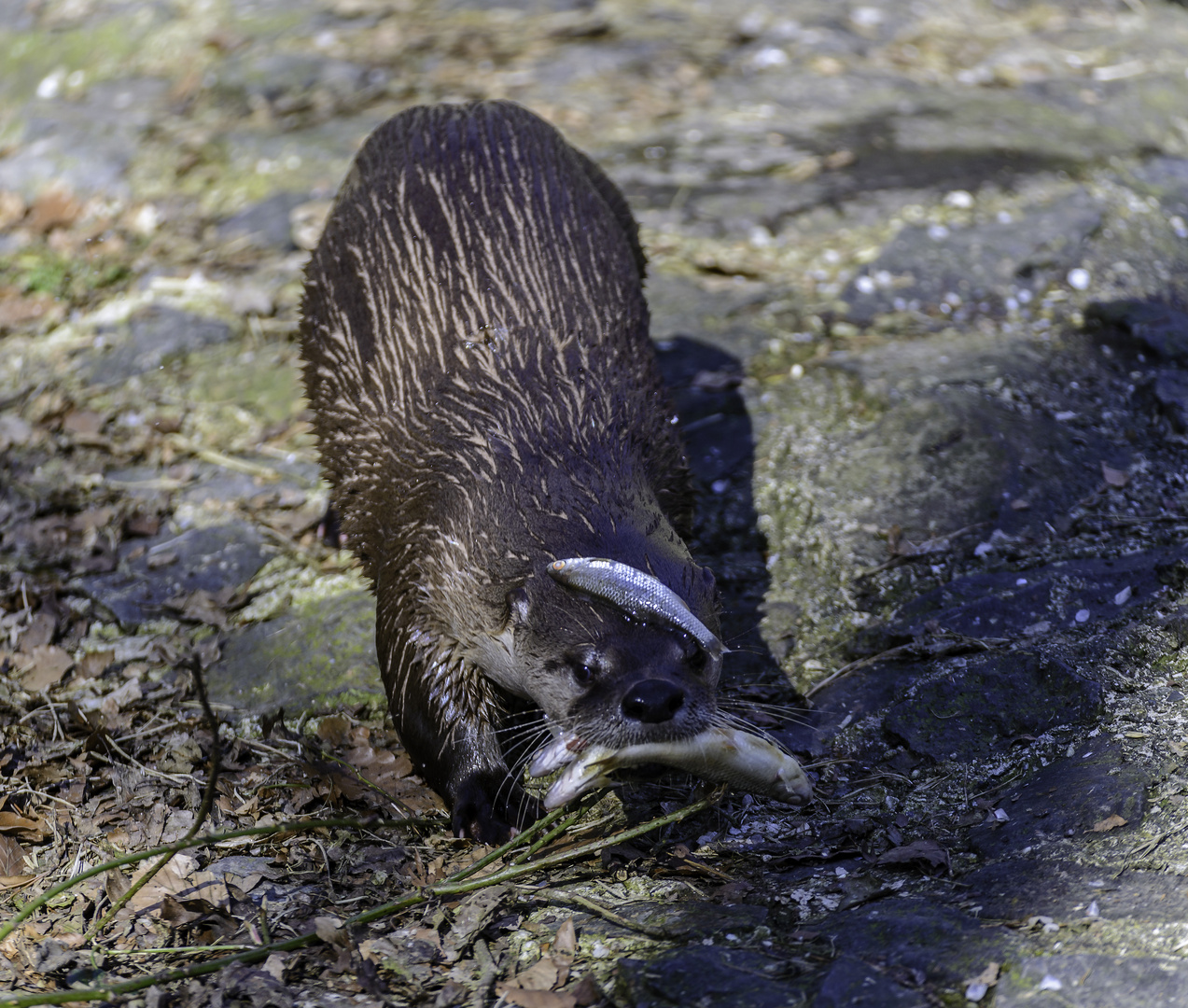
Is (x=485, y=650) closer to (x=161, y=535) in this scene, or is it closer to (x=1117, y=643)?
(x=1117, y=643)

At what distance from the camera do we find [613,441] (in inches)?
107

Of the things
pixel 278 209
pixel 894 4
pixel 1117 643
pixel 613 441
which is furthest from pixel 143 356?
pixel 894 4

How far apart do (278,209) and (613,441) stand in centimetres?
334

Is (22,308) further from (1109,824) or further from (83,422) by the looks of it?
(1109,824)

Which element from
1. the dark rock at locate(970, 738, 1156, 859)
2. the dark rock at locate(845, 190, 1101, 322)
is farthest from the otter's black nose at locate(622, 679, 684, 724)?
the dark rock at locate(845, 190, 1101, 322)

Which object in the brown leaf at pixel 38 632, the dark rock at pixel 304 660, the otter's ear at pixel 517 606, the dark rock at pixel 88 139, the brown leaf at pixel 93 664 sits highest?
the dark rock at pixel 88 139

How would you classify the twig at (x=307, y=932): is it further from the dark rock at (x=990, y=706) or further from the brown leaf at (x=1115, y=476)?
the brown leaf at (x=1115, y=476)

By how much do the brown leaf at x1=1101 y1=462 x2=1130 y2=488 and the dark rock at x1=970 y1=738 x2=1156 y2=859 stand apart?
1.26 metres

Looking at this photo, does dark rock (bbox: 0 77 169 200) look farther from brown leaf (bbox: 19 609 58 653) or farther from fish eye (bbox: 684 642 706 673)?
fish eye (bbox: 684 642 706 673)

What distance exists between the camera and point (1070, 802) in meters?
2.28

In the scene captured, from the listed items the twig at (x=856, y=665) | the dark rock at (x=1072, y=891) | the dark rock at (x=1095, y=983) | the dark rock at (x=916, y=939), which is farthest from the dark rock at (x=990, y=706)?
the dark rock at (x=1095, y=983)

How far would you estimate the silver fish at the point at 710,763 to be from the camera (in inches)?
86.8

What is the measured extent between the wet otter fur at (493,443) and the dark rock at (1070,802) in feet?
2.12

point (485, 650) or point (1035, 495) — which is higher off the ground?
point (485, 650)
